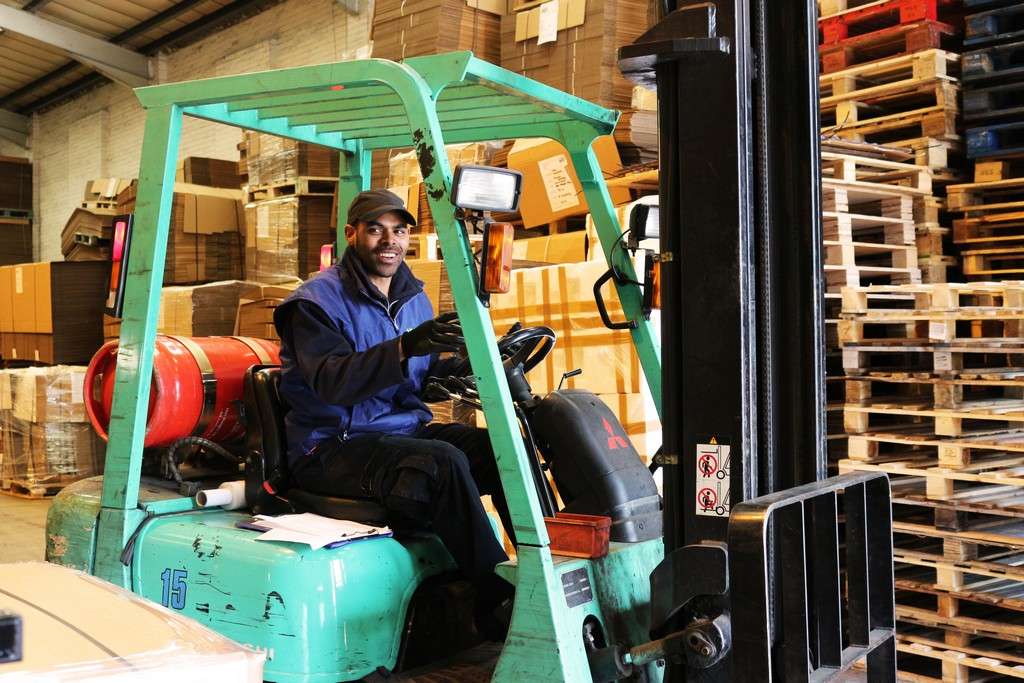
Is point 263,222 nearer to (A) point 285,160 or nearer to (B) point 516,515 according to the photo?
(A) point 285,160

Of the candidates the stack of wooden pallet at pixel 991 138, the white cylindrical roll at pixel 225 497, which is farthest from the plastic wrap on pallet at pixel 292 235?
the white cylindrical roll at pixel 225 497

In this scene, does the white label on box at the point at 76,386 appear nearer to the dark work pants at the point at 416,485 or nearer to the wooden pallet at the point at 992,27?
the dark work pants at the point at 416,485

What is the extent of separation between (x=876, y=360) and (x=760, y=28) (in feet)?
12.0

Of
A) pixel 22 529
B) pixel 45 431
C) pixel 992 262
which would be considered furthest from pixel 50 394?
pixel 992 262

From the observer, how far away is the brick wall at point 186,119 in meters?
12.0

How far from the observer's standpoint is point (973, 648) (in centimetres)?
436

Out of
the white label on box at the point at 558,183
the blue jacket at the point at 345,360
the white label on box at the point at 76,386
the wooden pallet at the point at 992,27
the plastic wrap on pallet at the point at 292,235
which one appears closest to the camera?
the blue jacket at the point at 345,360

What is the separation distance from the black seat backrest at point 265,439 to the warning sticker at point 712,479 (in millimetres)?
1330

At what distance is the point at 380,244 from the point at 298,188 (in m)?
6.07

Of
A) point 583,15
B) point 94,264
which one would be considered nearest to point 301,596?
point 583,15

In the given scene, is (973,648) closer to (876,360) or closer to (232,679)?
(876,360)

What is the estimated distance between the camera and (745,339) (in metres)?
2.53

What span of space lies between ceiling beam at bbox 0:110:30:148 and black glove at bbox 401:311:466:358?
1920 cm

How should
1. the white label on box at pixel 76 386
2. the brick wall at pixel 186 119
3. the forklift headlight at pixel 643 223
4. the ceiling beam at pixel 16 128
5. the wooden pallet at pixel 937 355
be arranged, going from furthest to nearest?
1. the ceiling beam at pixel 16 128
2. the brick wall at pixel 186 119
3. the white label on box at pixel 76 386
4. the wooden pallet at pixel 937 355
5. the forklift headlight at pixel 643 223
